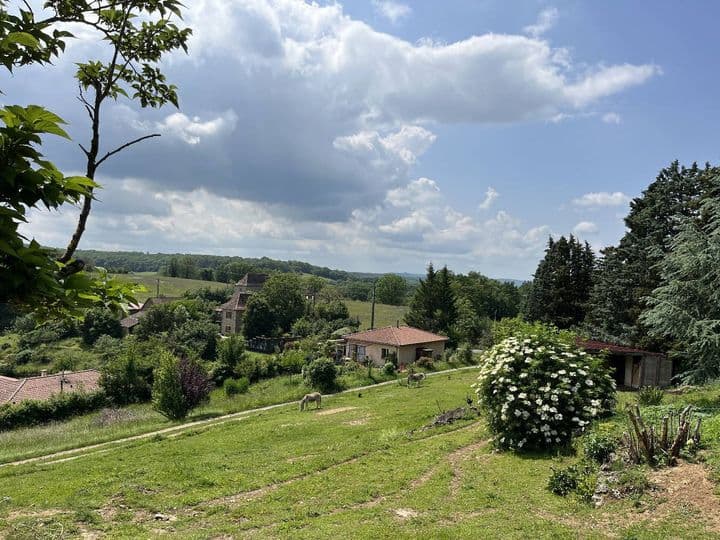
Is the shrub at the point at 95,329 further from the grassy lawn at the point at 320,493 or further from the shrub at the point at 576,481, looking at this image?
the shrub at the point at 576,481

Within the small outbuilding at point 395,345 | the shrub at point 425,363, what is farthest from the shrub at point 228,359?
the shrub at point 425,363

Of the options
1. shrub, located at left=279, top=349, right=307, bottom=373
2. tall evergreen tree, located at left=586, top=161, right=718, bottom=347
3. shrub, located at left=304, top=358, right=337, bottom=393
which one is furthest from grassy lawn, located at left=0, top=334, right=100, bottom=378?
tall evergreen tree, located at left=586, top=161, right=718, bottom=347

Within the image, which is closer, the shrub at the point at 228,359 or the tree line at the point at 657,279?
the tree line at the point at 657,279

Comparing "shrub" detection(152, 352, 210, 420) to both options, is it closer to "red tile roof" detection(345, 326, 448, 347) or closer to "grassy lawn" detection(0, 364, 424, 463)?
"grassy lawn" detection(0, 364, 424, 463)

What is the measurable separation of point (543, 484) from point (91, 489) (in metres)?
10.3

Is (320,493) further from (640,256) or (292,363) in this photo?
(292,363)

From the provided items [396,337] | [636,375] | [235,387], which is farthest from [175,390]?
[636,375]

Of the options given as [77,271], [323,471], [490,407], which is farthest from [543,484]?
[77,271]

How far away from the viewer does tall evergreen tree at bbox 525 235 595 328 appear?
134 feet

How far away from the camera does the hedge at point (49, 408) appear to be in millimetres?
28969

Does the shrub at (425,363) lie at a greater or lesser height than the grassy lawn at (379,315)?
lesser

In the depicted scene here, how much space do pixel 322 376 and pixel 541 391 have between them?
21397 millimetres

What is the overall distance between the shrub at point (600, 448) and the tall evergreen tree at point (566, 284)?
104 ft

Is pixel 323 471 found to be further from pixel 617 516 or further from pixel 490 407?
pixel 617 516
